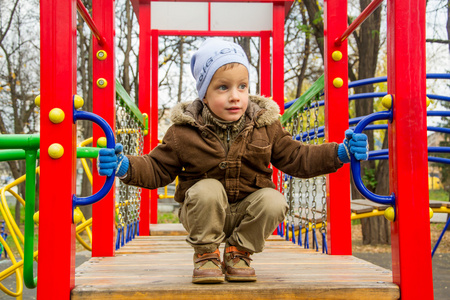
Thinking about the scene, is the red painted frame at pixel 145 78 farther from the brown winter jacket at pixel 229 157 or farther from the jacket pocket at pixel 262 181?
the jacket pocket at pixel 262 181

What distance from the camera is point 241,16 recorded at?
5.00m

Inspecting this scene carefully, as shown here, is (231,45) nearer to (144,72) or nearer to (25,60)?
(144,72)

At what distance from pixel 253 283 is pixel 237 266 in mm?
A: 122

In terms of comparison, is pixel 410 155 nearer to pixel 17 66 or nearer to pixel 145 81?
pixel 145 81

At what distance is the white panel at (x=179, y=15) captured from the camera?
5047 mm

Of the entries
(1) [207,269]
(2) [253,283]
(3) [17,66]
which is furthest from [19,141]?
(3) [17,66]

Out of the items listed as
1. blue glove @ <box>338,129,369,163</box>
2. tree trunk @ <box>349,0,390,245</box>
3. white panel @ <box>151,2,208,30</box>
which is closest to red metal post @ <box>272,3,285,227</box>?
white panel @ <box>151,2,208,30</box>

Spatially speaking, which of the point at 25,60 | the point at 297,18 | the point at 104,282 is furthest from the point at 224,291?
the point at 25,60

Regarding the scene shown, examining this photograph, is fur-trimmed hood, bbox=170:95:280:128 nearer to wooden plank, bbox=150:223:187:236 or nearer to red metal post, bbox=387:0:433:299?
red metal post, bbox=387:0:433:299

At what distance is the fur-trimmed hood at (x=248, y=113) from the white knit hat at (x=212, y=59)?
0.08m

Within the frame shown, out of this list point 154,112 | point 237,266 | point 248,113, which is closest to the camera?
point 237,266

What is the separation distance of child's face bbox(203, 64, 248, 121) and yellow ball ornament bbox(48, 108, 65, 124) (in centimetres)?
72

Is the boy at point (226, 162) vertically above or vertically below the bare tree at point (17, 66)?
below

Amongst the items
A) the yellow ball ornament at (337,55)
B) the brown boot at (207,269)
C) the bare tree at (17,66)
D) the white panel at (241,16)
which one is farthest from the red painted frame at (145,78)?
the bare tree at (17,66)
